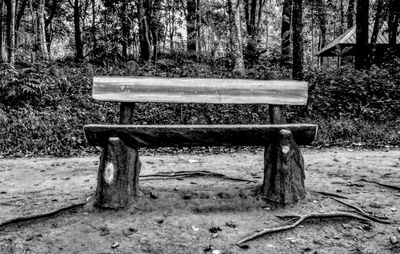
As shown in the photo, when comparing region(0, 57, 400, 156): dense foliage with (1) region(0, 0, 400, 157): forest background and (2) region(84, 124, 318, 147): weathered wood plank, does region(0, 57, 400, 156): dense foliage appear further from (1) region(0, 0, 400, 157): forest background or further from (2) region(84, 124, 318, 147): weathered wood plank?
(2) region(84, 124, 318, 147): weathered wood plank

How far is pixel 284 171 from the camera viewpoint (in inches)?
145

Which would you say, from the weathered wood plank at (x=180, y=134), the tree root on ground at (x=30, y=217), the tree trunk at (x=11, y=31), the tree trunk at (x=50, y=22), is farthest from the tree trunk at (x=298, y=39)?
the tree trunk at (x=50, y=22)

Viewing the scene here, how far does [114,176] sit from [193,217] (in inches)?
33.6

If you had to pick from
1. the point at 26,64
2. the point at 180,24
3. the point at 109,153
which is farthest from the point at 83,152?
the point at 180,24

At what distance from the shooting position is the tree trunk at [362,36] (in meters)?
13.1

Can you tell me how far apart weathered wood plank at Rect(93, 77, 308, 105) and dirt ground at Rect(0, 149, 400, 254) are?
1056mm

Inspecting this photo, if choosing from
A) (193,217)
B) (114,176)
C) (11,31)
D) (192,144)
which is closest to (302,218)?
(193,217)

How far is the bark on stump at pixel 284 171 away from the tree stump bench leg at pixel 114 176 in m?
1.41

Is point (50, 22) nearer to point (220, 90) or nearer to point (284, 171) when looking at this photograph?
point (220, 90)

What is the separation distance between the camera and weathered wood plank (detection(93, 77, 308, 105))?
4.38m

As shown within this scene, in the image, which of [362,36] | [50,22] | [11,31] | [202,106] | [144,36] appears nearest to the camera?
[202,106]

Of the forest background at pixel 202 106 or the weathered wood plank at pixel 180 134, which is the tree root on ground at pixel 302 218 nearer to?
the weathered wood plank at pixel 180 134

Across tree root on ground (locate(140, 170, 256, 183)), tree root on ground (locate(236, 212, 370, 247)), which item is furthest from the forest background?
tree root on ground (locate(236, 212, 370, 247))

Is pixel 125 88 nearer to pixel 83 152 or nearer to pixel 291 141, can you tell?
pixel 291 141
